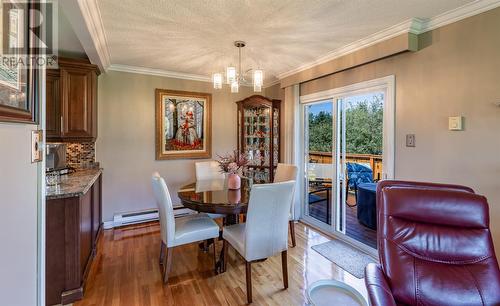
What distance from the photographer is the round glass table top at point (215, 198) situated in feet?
7.68

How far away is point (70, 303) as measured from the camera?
2090 millimetres

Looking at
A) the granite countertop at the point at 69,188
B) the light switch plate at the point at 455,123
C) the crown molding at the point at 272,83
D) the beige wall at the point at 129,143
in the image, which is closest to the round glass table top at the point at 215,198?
the granite countertop at the point at 69,188

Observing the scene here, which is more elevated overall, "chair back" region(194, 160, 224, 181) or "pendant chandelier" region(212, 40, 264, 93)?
"pendant chandelier" region(212, 40, 264, 93)

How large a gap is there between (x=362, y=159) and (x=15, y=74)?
11.1ft

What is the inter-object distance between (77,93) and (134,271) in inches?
89.9

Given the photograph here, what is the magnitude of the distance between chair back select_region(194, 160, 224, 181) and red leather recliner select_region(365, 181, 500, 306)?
8.54ft

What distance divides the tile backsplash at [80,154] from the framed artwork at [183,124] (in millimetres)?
928

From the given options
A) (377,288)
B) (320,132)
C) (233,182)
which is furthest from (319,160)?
(377,288)

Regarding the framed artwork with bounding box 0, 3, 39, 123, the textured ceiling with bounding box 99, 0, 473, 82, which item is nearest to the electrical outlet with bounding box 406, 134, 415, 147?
the textured ceiling with bounding box 99, 0, 473, 82

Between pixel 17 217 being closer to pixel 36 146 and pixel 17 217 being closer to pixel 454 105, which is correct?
pixel 36 146

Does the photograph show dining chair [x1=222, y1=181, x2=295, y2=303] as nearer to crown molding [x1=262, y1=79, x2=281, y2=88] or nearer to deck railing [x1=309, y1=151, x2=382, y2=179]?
deck railing [x1=309, y1=151, x2=382, y2=179]

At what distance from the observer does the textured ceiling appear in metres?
2.10

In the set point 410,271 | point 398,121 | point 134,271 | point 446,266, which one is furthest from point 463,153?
point 134,271

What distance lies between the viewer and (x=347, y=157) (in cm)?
344
